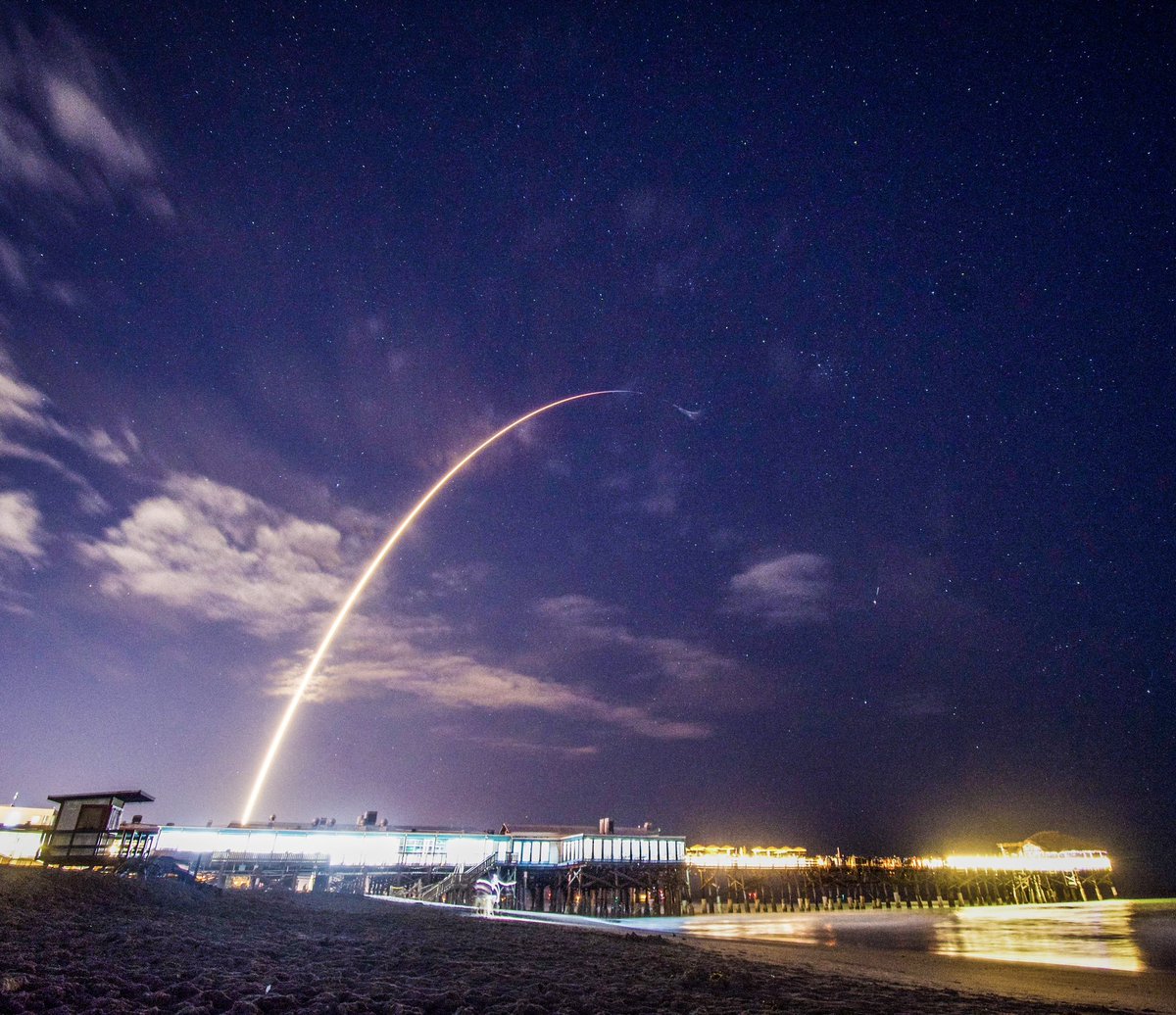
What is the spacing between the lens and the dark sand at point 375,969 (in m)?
9.30

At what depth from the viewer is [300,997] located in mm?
9586

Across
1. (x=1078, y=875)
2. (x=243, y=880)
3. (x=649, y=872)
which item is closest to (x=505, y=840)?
(x=649, y=872)

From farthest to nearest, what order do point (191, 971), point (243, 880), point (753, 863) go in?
point (753, 863) < point (243, 880) < point (191, 971)

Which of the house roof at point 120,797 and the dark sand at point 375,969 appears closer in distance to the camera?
the dark sand at point 375,969

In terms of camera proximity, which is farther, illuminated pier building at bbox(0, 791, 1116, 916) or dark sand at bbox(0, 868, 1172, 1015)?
illuminated pier building at bbox(0, 791, 1116, 916)

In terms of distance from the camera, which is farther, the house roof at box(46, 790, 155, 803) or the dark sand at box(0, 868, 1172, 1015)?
the house roof at box(46, 790, 155, 803)

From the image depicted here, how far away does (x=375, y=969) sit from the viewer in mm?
13211

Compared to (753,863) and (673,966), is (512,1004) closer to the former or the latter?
(673,966)

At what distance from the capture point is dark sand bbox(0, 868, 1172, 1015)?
9.30 m

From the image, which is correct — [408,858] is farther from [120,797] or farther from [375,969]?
[375,969]

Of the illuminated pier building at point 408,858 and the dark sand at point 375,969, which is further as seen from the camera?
the illuminated pier building at point 408,858

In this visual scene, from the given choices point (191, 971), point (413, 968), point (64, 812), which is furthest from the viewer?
point (64, 812)

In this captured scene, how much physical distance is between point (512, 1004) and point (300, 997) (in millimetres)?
3292

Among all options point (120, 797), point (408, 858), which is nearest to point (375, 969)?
point (120, 797)
